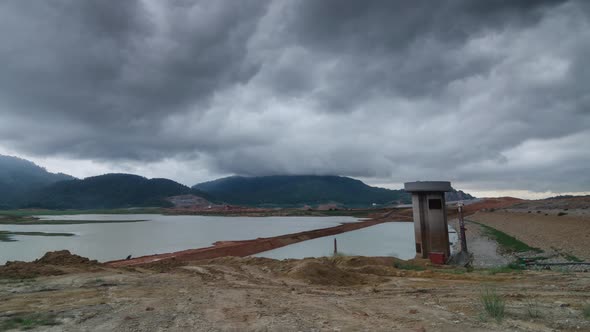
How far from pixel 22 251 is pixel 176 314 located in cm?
3824

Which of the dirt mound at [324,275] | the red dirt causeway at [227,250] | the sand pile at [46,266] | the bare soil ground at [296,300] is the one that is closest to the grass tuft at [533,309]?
the bare soil ground at [296,300]

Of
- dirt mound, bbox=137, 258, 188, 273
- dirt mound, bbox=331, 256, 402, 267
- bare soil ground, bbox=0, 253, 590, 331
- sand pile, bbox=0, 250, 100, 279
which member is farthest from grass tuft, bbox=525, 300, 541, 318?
sand pile, bbox=0, 250, 100, 279

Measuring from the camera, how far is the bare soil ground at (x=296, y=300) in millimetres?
8148

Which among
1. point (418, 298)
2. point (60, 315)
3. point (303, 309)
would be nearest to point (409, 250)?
point (418, 298)

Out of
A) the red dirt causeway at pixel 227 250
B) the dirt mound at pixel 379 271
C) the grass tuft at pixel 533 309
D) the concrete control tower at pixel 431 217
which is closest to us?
the grass tuft at pixel 533 309

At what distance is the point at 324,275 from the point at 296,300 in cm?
501

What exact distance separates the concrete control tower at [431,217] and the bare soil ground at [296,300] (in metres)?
10.2

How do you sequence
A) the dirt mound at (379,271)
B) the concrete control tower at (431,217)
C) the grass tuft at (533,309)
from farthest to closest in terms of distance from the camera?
the concrete control tower at (431,217) → the dirt mound at (379,271) → the grass tuft at (533,309)

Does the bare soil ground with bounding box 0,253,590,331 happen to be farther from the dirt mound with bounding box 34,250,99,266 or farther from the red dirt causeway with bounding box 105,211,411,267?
the red dirt causeway with bounding box 105,211,411,267

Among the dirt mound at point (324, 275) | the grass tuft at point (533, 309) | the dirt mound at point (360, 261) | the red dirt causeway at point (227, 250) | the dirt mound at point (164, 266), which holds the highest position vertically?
the grass tuft at point (533, 309)

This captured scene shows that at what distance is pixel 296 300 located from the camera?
36.7 ft

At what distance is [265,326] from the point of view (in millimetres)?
8125

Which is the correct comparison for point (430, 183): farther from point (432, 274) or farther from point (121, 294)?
point (121, 294)

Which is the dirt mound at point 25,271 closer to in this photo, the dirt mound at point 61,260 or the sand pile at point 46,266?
the sand pile at point 46,266
